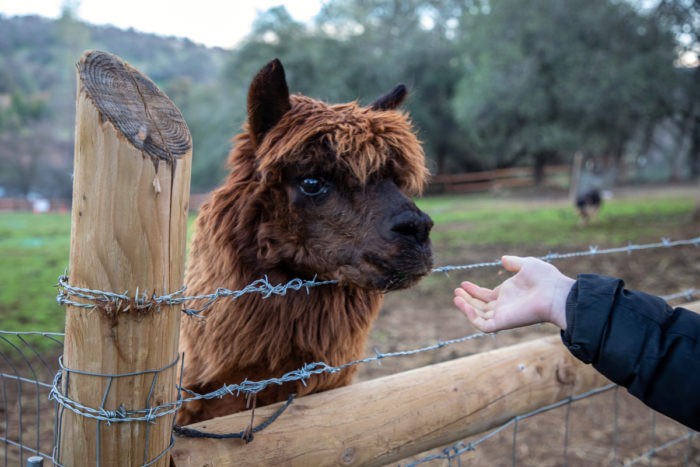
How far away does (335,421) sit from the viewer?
1.61 m

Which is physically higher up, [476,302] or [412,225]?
[412,225]

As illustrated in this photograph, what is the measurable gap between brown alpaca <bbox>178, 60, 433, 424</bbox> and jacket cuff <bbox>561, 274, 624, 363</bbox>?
65cm

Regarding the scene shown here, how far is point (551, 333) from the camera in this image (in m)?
6.41

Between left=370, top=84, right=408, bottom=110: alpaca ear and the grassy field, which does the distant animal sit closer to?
the grassy field

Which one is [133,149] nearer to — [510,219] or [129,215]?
[129,215]

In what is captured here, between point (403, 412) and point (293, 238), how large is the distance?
2.80 feet

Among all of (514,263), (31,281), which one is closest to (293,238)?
(514,263)

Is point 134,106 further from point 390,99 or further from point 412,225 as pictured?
point 390,99

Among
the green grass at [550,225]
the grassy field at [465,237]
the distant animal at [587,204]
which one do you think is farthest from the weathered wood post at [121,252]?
the distant animal at [587,204]

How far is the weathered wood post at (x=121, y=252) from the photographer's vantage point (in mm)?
1096

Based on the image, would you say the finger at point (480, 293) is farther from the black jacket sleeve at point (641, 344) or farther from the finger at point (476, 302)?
the black jacket sleeve at point (641, 344)

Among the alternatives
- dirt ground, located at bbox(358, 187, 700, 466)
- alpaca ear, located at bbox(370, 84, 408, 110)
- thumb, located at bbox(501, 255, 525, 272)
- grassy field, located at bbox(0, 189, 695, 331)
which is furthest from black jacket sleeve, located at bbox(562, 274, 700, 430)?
grassy field, located at bbox(0, 189, 695, 331)

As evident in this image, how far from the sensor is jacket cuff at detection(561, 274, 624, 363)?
1.29 m

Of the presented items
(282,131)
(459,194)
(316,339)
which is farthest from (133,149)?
(459,194)
